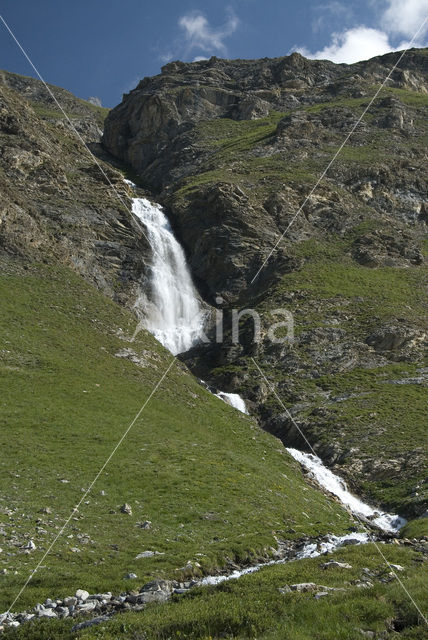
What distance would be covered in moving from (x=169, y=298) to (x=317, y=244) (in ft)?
84.6

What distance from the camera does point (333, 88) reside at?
517 ft

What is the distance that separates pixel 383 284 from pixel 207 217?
29.1 meters

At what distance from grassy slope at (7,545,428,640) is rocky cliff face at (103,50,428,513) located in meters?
21.2

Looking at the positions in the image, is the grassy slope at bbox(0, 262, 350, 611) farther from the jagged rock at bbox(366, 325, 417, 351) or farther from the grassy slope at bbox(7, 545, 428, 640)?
the jagged rock at bbox(366, 325, 417, 351)

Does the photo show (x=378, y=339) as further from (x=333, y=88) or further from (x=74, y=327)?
(x=333, y=88)

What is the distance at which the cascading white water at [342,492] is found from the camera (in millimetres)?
31000

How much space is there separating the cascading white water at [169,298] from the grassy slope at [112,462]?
11.8 m

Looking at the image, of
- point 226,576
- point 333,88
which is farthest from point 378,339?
point 333,88

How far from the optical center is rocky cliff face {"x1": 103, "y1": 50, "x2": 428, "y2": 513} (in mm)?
45656

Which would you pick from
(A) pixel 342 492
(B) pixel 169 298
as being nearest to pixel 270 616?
(A) pixel 342 492

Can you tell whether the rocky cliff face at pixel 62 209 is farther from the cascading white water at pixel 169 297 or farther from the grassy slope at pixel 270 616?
the grassy slope at pixel 270 616

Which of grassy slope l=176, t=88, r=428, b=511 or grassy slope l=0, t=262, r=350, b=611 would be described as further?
grassy slope l=176, t=88, r=428, b=511

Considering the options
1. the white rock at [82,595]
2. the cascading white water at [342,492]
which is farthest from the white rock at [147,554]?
the cascading white water at [342,492]

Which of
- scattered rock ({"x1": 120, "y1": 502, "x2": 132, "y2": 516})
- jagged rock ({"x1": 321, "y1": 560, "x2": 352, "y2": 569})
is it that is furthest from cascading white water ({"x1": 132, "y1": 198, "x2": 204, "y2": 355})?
jagged rock ({"x1": 321, "y1": 560, "x2": 352, "y2": 569})
